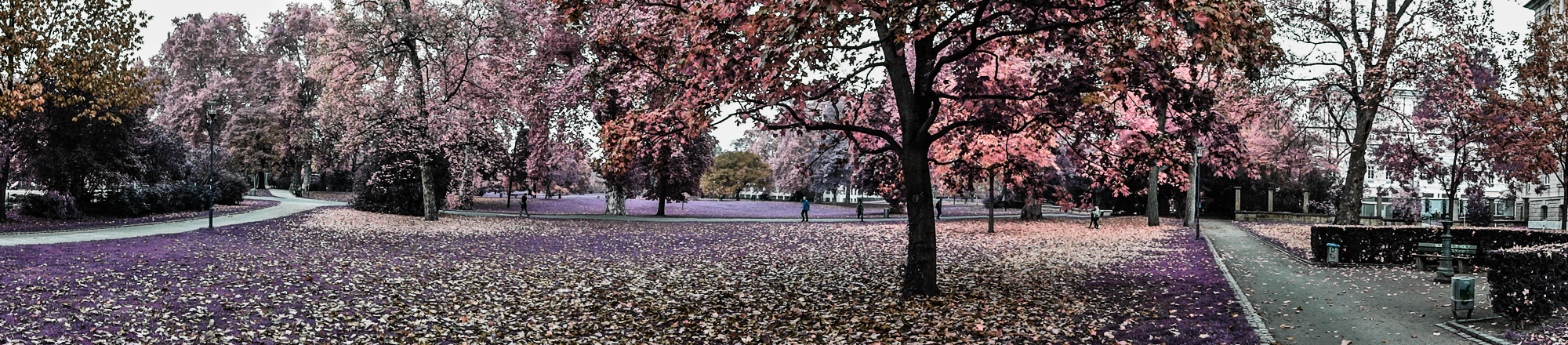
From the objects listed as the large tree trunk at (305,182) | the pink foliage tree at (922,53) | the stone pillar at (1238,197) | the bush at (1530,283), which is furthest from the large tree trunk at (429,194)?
the stone pillar at (1238,197)

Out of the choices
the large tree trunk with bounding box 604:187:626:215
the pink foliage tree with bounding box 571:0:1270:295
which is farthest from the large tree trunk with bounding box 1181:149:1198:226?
the large tree trunk with bounding box 604:187:626:215

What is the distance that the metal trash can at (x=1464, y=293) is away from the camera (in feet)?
28.8

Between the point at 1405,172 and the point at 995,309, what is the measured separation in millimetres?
22954

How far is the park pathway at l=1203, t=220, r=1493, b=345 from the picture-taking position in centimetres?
841

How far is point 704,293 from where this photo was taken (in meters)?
11.8

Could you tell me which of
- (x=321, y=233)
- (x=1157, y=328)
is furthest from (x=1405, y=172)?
(x=321, y=233)

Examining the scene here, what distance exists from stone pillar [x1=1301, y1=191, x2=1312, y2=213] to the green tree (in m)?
44.1

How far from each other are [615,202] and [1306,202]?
116 ft

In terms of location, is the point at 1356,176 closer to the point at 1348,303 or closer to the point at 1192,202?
the point at 1192,202

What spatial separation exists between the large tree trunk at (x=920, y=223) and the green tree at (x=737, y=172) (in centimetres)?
6570

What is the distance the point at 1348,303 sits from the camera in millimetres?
10508

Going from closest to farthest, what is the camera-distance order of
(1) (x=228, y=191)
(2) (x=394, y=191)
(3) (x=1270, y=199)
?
(2) (x=394, y=191)
(1) (x=228, y=191)
(3) (x=1270, y=199)

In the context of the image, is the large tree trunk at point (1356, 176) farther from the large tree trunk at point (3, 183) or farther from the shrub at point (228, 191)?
the shrub at point (228, 191)

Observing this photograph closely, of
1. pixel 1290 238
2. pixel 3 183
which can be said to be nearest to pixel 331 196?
pixel 3 183
